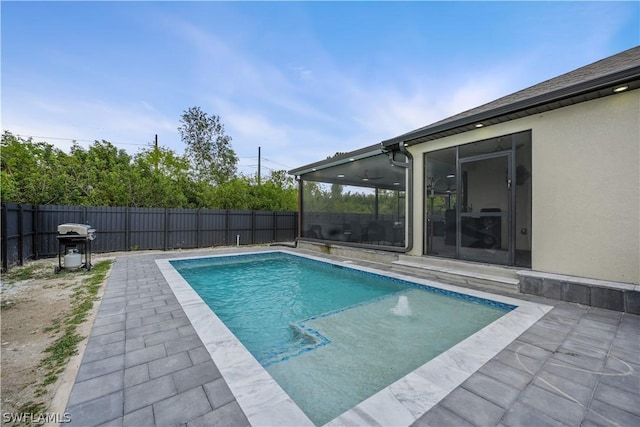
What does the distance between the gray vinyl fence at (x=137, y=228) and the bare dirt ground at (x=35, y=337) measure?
1.63m

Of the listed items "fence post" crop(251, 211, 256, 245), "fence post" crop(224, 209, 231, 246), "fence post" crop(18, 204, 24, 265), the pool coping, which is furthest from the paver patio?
"fence post" crop(251, 211, 256, 245)

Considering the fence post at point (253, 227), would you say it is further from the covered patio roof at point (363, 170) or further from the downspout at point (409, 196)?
the downspout at point (409, 196)

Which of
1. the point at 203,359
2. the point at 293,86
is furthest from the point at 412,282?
the point at 293,86

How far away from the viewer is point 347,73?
1130 centimetres

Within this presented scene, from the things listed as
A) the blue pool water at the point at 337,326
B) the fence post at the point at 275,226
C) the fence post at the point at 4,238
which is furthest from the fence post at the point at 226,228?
the fence post at the point at 4,238

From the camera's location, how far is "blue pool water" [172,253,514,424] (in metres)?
2.26

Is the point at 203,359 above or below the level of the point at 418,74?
below

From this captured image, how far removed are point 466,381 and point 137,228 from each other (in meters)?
10.6

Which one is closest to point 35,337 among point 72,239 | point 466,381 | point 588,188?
point 72,239

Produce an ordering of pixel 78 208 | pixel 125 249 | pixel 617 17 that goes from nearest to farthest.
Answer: pixel 617 17
pixel 78 208
pixel 125 249

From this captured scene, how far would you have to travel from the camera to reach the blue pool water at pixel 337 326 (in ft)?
7.43

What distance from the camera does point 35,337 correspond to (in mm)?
2715

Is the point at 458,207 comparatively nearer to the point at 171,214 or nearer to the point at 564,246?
the point at 564,246

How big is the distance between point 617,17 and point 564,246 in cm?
690
